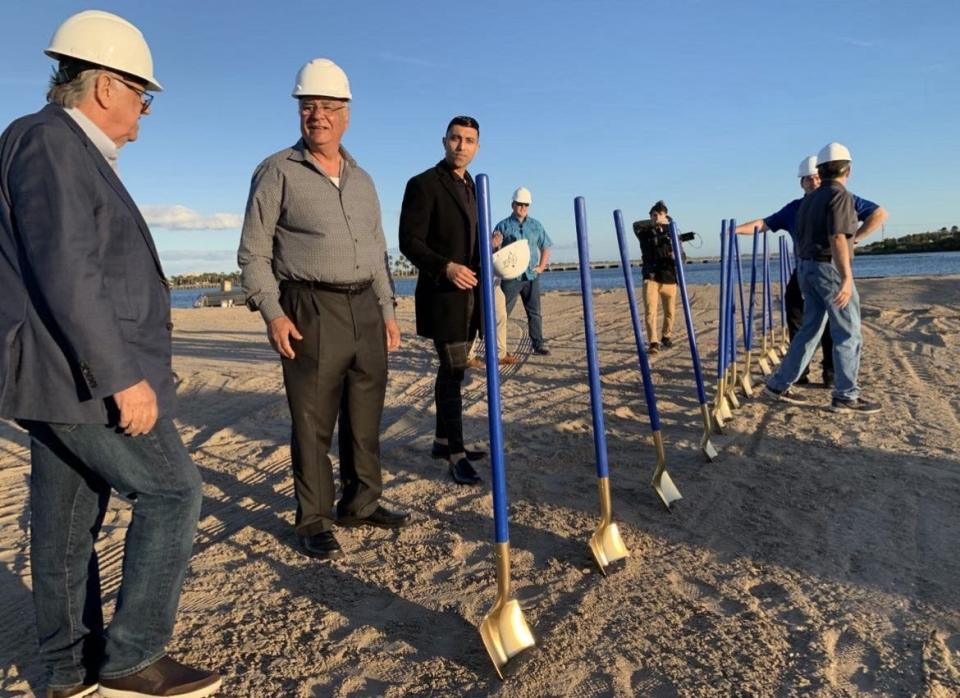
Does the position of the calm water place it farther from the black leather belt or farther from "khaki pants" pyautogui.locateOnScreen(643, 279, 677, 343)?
the black leather belt

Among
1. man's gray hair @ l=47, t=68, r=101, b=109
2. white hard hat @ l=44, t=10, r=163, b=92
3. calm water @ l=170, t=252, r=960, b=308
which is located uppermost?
white hard hat @ l=44, t=10, r=163, b=92

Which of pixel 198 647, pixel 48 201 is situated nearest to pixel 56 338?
pixel 48 201

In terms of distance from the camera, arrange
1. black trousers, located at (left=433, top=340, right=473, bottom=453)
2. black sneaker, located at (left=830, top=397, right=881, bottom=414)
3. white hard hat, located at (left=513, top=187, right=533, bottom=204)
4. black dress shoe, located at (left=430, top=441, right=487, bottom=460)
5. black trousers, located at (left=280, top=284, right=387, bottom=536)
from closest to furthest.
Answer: black trousers, located at (left=280, top=284, right=387, bottom=536) → black trousers, located at (left=433, top=340, right=473, bottom=453) → black dress shoe, located at (left=430, top=441, right=487, bottom=460) → black sneaker, located at (left=830, top=397, right=881, bottom=414) → white hard hat, located at (left=513, top=187, right=533, bottom=204)

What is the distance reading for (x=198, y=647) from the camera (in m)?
2.55

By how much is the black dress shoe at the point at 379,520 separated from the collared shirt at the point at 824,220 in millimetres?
4277

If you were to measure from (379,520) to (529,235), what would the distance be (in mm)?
6101

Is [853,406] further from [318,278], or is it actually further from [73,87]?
[73,87]

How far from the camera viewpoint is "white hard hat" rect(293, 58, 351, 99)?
120 inches

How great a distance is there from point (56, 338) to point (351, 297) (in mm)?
1637

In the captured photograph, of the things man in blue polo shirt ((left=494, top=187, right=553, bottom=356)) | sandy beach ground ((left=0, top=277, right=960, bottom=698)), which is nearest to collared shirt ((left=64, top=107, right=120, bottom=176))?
sandy beach ground ((left=0, top=277, right=960, bottom=698))

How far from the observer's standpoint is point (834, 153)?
18.5 feet

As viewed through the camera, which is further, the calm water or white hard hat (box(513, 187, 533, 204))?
the calm water

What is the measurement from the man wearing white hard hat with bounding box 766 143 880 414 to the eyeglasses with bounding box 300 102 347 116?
4.30 m

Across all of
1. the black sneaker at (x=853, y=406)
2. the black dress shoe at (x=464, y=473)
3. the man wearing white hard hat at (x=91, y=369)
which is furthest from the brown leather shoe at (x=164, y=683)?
the black sneaker at (x=853, y=406)
